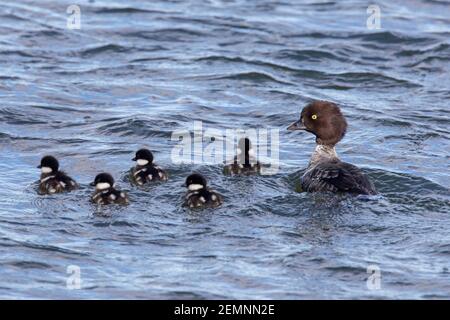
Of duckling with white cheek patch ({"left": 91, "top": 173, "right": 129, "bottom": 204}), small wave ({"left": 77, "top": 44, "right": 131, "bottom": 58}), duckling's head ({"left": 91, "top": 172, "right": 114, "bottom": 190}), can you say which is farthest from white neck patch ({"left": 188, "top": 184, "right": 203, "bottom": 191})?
small wave ({"left": 77, "top": 44, "right": 131, "bottom": 58})

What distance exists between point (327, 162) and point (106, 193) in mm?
2389

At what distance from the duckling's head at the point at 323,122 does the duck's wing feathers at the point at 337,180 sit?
68 centimetres

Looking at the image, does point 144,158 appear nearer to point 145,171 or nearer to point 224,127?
point 145,171

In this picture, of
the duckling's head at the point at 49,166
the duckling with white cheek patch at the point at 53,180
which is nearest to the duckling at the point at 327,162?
the duckling with white cheek patch at the point at 53,180

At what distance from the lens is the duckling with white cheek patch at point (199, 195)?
34.8ft

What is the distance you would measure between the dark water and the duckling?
0.20 meters

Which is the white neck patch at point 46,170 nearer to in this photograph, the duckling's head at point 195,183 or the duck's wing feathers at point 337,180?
the duckling's head at point 195,183


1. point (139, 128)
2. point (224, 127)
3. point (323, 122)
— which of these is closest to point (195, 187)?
point (323, 122)

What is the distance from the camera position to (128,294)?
8.94 meters

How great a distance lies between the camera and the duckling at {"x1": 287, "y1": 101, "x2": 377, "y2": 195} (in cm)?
1115

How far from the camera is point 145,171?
37.7 feet

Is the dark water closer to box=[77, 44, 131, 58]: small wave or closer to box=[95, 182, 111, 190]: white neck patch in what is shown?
box=[77, 44, 131, 58]: small wave
